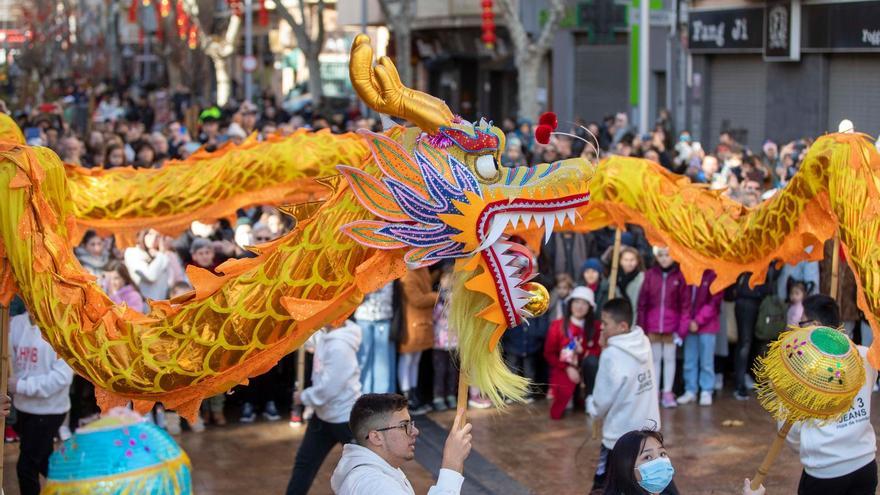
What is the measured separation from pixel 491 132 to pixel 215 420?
6342mm

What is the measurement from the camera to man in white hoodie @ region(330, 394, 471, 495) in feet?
16.4

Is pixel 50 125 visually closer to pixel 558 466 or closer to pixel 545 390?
pixel 545 390

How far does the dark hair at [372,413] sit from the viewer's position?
525cm

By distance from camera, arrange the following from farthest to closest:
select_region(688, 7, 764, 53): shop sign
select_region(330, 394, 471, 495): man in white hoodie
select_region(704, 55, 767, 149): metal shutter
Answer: select_region(704, 55, 767, 149): metal shutter < select_region(688, 7, 764, 53): shop sign < select_region(330, 394, 471, 495): man in white hoodie

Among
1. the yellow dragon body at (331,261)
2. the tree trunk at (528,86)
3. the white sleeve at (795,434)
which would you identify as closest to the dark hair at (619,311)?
the white sleeve at (795,434)

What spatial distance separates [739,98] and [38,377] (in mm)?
19551

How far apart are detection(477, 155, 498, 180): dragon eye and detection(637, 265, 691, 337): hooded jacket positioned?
6.24 m

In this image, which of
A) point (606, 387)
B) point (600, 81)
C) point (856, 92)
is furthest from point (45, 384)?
point (600, 81)

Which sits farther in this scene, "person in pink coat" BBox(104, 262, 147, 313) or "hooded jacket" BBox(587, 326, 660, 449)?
"person in pink coat" BBox(104, 262, 147, 313)

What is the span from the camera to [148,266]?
36.3ft

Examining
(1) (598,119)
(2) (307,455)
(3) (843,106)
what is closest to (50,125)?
(2) (307,455)

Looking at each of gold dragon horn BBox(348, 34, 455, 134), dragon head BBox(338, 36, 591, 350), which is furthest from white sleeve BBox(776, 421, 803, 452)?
gold dragon horn BBox(348, 34, 455, 134)

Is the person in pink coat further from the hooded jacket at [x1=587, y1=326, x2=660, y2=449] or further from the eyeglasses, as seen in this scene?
the eyeglasses

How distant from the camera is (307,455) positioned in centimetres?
802
